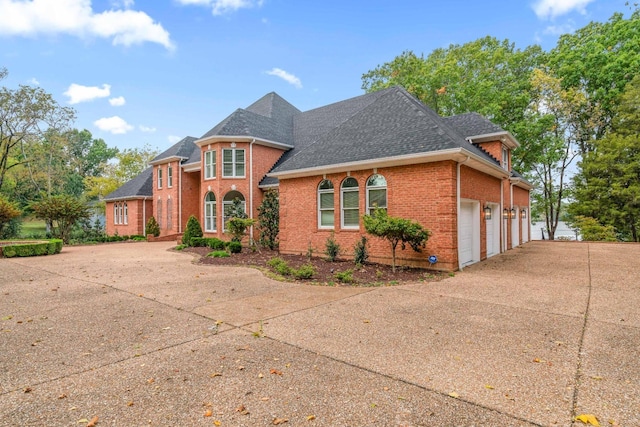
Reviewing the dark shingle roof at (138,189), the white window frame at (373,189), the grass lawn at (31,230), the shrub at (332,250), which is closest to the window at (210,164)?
the dark shingle roof at (138,189)

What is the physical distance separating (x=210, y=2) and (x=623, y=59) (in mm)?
28855

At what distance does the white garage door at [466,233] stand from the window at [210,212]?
13703mm

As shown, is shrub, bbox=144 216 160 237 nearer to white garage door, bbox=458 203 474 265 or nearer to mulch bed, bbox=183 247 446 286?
mulch bed, bbox=183 247 446 286

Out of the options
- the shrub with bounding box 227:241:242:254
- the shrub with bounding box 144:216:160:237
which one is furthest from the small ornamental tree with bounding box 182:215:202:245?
the shrub with bounding box 144:216:160:237

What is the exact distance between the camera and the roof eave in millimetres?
9406

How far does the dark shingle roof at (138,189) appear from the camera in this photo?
25.8 meters

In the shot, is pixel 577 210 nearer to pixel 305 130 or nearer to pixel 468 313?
pixel 305 130

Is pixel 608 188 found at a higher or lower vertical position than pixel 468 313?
higher

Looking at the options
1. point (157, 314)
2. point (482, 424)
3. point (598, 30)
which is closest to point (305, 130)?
point (157, 314)

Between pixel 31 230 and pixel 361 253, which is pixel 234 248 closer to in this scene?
pixel 361 253

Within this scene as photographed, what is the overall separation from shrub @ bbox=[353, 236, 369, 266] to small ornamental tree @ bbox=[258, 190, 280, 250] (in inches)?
213

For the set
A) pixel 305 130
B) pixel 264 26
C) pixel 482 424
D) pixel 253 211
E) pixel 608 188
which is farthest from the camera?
pixel 608 188

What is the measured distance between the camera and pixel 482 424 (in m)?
2.55

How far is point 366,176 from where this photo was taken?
11406 millimetres
